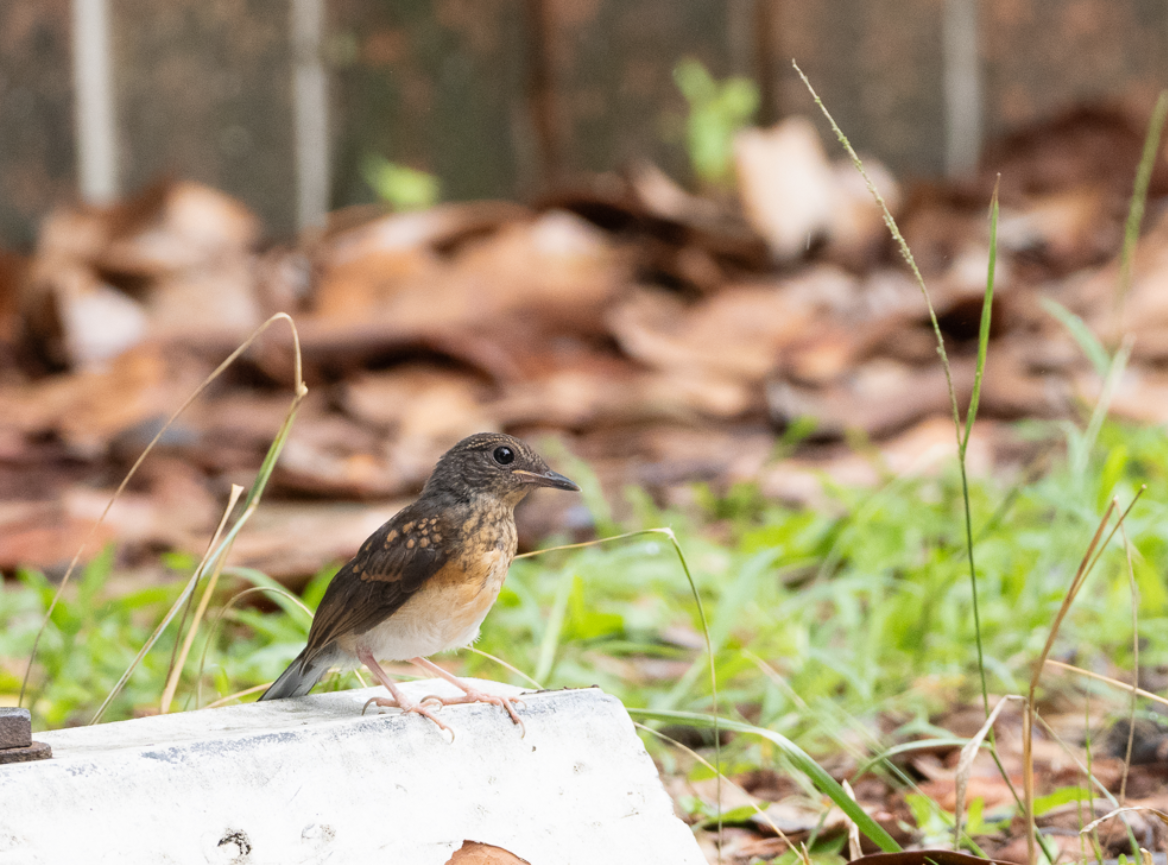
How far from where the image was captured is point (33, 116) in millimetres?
5559

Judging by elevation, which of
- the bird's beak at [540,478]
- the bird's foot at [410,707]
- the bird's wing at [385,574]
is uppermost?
the bird's beak at [540,478]

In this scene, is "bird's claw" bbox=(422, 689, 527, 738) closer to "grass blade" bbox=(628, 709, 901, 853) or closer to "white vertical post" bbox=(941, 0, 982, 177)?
"grass blade" bbox=(628, 709, 901, 853)

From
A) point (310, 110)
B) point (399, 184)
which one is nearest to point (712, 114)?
point (399, 184)

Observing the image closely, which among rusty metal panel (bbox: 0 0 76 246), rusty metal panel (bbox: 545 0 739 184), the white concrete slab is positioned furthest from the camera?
rusty metal panel (bbox: 545 0 739 184)

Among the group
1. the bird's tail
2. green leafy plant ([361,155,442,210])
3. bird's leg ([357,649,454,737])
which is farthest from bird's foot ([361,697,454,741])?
green leafy plant ([361,155,442,210])

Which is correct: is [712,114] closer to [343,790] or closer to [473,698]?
[473,698]

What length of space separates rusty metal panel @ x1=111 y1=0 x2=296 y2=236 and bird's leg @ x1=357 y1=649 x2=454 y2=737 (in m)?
4.95

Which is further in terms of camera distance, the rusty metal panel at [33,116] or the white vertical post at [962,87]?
the white vertical post at [962,87]

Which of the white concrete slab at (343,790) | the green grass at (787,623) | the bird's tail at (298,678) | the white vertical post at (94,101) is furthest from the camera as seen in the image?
the white vertical post at (94,101)

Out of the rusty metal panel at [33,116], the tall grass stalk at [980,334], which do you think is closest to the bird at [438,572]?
the tall grass stalk at [980,334]

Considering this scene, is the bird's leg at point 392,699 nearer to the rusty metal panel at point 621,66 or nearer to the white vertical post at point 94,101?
the white vertical post at point 94,101

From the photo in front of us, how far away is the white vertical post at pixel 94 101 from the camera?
5.66 meters

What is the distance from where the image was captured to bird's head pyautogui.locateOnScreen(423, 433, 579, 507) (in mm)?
1507

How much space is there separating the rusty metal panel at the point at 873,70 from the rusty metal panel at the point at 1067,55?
0.33 meters
